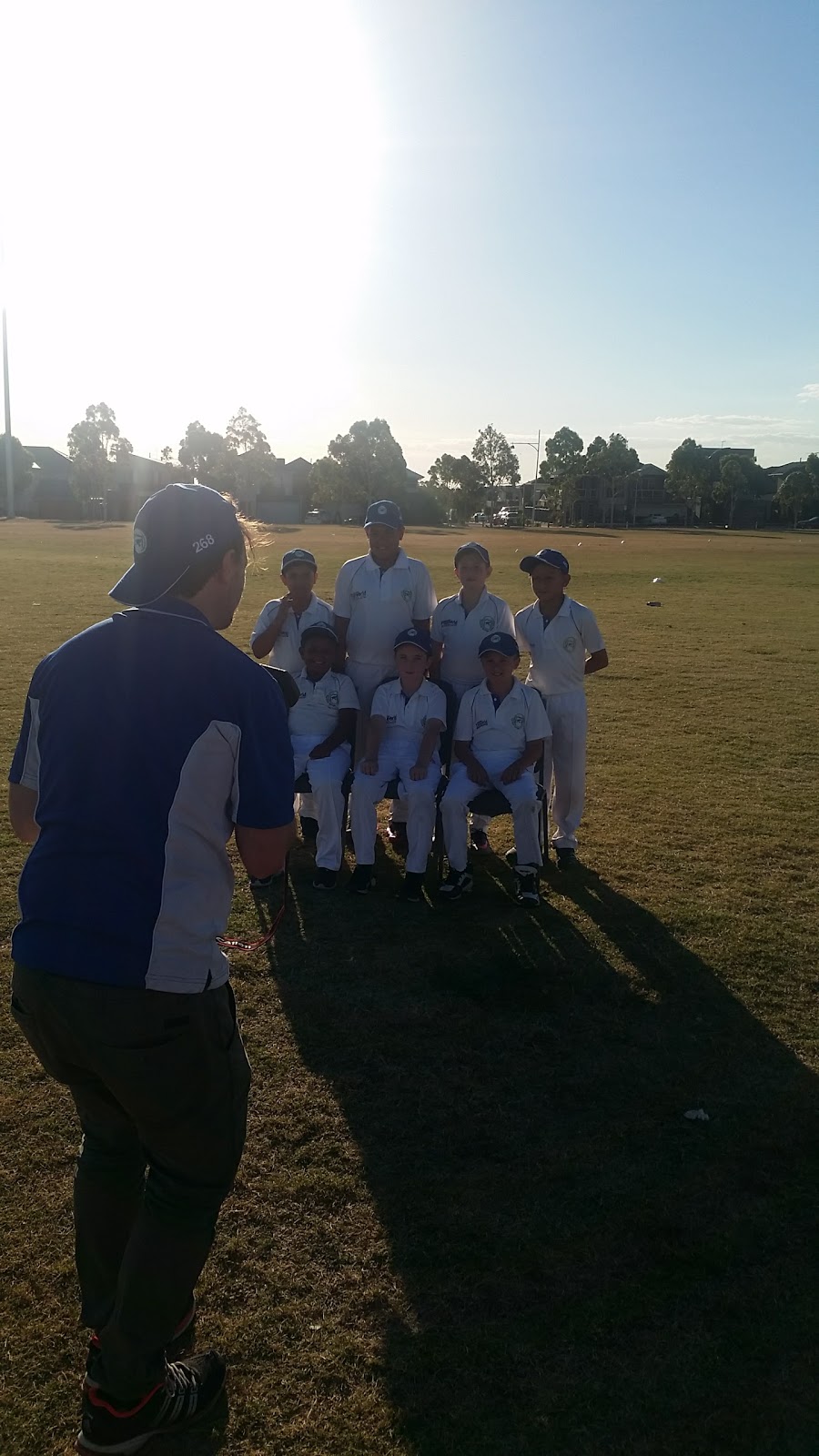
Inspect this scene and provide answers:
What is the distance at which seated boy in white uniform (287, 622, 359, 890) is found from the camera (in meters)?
5.93

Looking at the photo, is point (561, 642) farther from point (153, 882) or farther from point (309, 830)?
point (153, 882)

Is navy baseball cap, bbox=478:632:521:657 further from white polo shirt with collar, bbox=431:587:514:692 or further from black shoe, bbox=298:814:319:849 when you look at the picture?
black shoe, bbox=298:814:319:849

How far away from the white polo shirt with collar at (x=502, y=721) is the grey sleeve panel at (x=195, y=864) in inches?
→ 153

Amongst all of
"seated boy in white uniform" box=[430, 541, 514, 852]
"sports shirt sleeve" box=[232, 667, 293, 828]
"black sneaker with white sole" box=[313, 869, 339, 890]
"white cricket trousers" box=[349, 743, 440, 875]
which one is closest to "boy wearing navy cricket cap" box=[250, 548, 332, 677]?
"seated boy in white uniform" box=[430, 541, 514, 852]

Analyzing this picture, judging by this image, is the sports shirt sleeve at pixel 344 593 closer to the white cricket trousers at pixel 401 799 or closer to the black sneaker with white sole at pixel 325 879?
the white cricket trousers at pixel 401 799

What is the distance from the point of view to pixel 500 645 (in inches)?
226

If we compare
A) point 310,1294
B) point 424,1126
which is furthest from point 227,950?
point 310,1294

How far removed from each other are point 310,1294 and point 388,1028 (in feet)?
4.98

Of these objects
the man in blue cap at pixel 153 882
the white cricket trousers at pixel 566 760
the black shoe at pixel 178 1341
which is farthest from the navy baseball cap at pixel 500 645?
the black shoe at pixel 178 1341

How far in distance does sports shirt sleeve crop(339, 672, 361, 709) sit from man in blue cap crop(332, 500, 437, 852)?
0.13 metres

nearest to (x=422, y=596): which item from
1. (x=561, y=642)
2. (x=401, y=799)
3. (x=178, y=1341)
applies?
(x=561, y=642)

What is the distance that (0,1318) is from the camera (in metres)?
2.70

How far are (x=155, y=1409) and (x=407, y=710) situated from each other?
415 cm

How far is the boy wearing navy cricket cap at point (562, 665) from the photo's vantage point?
6.16m
